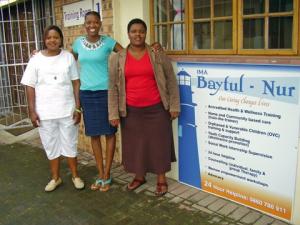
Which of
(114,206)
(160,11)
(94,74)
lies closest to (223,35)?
(160,11)

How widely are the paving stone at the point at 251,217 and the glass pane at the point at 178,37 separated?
5.79ft

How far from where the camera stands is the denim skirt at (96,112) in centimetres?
409

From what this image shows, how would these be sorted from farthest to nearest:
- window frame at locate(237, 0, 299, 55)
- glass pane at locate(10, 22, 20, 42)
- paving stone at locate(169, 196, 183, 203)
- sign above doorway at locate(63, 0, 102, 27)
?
glass pane at locate(10, 22, 20, 42)
sign above doorway at locate(63, 0, 102, 27)
paving stone at locate(169, 196, 183, 203)
window frame at locate(237, 0, 299, 55)

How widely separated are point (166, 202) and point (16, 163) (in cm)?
251

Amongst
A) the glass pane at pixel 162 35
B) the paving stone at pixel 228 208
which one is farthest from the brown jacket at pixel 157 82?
the paving stone at pixel 228 208

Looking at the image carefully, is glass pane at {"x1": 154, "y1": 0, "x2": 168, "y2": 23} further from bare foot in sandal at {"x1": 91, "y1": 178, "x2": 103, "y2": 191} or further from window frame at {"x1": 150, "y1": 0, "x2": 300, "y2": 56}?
bare foot in sandal at {"x1": 91, "y1": 178, "x2": 103, "y2": 191}

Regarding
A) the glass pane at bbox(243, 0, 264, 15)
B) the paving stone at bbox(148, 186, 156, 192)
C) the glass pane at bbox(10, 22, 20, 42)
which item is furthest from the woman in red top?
the glass pane at bbox(10, 22, 20, 42)

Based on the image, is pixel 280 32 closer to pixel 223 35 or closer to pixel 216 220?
pixel 223 35

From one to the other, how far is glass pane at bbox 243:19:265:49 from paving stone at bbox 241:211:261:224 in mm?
1505

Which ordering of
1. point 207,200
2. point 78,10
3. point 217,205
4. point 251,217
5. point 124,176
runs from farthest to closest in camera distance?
point 78,10 → point 124,176 → point 207,200 → point 217,205 → point 251,217

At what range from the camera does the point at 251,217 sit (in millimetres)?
3475

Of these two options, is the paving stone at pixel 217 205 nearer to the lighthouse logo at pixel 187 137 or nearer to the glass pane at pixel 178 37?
the lighthouse logo at pixel 187 137

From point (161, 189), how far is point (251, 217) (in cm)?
99

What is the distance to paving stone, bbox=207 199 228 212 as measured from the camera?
145 inches
